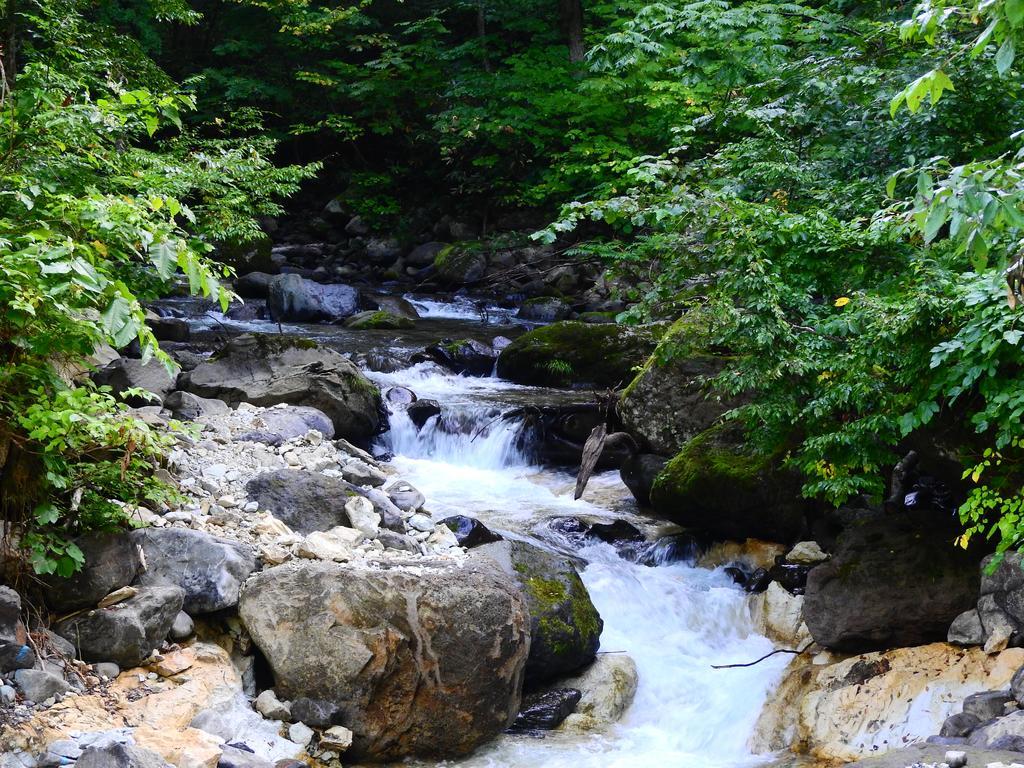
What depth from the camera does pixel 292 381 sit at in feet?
37.1

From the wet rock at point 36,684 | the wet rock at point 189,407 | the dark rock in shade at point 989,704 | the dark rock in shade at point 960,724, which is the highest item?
the wet rock at point 189,407

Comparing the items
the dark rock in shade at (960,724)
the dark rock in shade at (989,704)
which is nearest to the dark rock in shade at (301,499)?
the dark rock in shade at (960,724)

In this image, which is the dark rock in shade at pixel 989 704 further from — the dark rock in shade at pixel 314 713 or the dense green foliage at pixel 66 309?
the dense green foliage at pixel 66 309

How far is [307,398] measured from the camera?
11.2m

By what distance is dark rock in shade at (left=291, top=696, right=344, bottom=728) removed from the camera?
5891 mm

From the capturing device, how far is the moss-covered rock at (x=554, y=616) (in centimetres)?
707

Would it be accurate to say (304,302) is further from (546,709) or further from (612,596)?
(546,709)

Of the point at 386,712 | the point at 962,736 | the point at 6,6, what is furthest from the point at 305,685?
the point at 6,6

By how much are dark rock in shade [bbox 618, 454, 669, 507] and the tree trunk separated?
13.2 m

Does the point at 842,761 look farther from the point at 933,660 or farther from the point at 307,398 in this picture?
the point at 307,398

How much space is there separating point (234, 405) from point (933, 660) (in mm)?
7977

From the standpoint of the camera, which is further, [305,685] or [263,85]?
[263,85]

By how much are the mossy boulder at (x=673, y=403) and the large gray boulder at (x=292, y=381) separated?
3.41 meters

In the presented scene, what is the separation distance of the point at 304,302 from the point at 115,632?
1337cm
